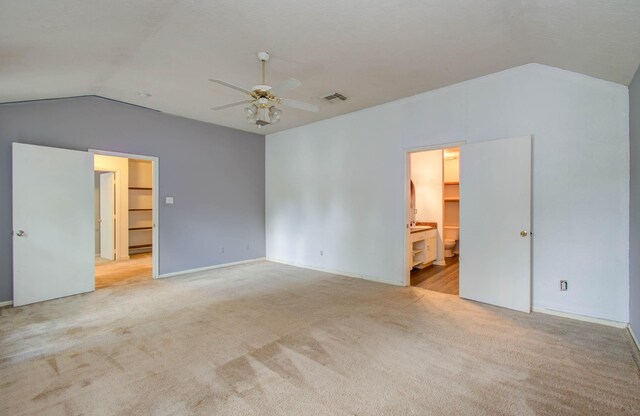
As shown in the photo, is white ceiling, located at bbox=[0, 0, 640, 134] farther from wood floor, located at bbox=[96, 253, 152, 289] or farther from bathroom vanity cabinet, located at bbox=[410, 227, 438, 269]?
wood floor, located at bbox=[96, 253, 152, 289]

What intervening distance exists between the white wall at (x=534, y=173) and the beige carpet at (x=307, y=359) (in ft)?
2.12

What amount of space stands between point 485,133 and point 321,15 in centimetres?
264

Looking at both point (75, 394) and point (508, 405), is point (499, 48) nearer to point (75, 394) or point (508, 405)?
point (508, 405)

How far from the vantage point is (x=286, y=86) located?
2793mm

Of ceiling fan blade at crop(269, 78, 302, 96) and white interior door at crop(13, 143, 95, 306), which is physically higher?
ceiling fan blade at crop(269, 78, 302, 96)

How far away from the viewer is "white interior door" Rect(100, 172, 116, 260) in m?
7.26

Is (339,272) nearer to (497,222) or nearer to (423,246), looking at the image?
(423,246)

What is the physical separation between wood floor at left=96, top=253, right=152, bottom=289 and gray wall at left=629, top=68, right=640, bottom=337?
6479mm

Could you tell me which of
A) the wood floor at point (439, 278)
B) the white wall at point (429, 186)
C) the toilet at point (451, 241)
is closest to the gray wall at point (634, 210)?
the wood floor at point (439, 278)

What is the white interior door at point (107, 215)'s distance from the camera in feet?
23.8

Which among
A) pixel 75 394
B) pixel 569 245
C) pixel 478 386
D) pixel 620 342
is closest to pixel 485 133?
pixel 569 245

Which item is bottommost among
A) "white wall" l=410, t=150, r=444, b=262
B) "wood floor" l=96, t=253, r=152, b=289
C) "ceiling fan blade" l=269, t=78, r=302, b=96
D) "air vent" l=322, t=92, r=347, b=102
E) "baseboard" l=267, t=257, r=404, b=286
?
"wood floor" l=96, t=253, r=152, b=289

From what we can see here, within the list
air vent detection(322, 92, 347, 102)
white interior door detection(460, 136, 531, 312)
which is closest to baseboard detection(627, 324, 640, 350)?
white interior door detection(460, 136, 531, 312)

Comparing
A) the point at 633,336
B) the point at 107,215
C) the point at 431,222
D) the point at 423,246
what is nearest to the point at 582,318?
the point at 633,336
